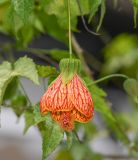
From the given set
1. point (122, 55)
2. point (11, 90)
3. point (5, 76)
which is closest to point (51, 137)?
point (5, 76)

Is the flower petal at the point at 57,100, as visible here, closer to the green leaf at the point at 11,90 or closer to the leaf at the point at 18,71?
the leaf at the point at 18,71

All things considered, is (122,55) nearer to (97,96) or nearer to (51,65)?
(51,65)

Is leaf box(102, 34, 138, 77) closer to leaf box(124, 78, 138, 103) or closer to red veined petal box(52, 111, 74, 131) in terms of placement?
leaf box(124, 78, 138, 103)

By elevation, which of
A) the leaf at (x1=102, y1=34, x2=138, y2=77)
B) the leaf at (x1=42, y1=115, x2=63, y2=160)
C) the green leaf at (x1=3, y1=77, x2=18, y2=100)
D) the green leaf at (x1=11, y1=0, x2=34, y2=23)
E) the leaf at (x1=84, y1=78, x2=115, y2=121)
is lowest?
the leaf at (x1=102, y1=34, x2=138, y2=77)

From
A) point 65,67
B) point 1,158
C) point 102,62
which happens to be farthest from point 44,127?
point 1,158

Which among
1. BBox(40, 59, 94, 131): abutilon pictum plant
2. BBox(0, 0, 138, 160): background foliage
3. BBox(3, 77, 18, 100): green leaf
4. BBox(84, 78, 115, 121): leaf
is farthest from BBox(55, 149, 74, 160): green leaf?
BBox(40, 59, 94, 131): abutilon pictum plant

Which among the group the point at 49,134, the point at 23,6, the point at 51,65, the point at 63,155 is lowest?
the point at 63,155
